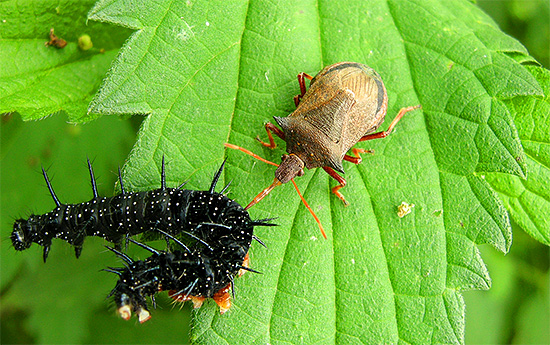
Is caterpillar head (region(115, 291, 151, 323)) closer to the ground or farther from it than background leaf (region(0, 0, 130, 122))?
closer to the ground

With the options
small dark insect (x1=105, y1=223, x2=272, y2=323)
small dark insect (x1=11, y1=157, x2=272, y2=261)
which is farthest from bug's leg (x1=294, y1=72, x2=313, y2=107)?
small dark insect (x1=105, y1=223, x2=272, y2=323)

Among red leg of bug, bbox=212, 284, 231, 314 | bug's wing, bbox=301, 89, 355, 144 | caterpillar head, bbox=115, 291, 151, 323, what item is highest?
bug's wing, bbox=301, 89, 355, 144

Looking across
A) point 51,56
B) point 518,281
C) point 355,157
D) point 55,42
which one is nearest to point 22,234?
point 51,56

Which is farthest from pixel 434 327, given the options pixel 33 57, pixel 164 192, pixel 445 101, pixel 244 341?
pixel 33 57

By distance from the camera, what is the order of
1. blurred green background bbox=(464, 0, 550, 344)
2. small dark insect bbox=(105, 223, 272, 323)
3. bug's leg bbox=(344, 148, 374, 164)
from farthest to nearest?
blurred green background bbox=(464, 0, 550, 344) → bug's leg bbox=(344, 148, 374, 164) → small dark insect bbox=(105, 223, 272, 323)

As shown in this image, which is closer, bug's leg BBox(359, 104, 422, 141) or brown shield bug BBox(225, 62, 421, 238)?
brown shield bug BBox(225, 62, 421, 238)

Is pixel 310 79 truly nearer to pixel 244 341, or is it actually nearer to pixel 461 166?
pixel 461 166

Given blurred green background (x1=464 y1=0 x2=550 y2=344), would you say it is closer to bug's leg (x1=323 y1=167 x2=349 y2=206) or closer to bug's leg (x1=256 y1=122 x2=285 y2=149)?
bug's leg (x1=323 y1=167 x2=349 y2=206)
